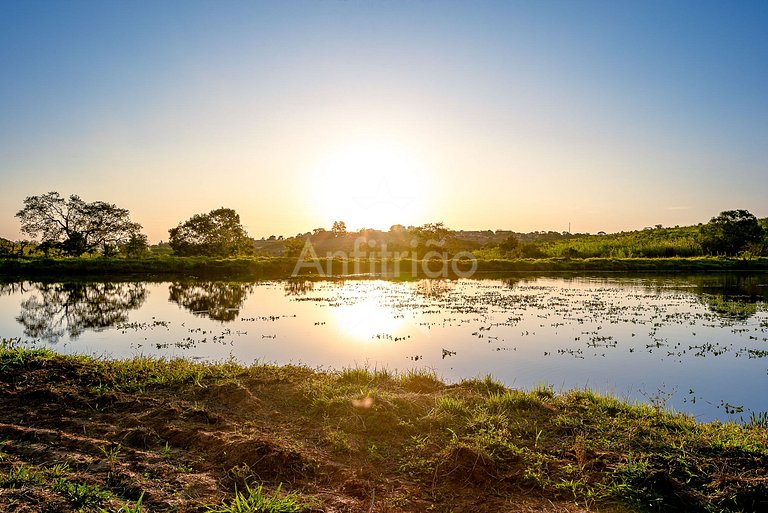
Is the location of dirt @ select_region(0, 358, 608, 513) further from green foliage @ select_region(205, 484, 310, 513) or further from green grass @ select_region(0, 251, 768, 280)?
green grass @ select_region(0, 251, 768, 280)

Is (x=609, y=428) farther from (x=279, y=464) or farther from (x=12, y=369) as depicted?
(x=12, y=369)

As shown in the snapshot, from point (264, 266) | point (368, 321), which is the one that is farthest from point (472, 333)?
point (264, 266)

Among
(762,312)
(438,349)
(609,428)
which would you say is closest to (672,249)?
(762,312)

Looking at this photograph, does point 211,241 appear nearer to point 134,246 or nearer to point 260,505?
point 134,246

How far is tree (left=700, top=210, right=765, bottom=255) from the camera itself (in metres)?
56.9

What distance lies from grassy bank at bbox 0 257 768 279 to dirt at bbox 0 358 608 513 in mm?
36036

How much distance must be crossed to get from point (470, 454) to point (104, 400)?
17.5 ft

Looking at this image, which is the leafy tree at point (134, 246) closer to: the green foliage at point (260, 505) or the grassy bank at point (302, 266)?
the grassy bank at point (302, 266)

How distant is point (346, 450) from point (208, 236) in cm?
5880

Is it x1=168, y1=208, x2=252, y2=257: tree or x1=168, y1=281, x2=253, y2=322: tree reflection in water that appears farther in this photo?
x1=168, y1=208, x2=252, y2=257: tree

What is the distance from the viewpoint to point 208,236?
195 feet

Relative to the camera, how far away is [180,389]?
7391 millimetres

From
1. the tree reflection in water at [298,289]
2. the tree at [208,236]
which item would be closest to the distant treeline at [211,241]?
the tree at [208,236]

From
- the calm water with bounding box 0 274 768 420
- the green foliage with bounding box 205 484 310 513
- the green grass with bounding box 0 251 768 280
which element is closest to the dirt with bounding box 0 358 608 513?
the green foliage with bounding box 205 484 310 513
